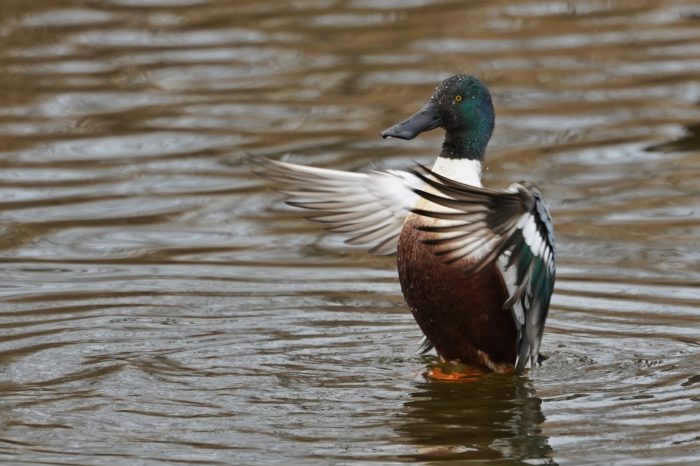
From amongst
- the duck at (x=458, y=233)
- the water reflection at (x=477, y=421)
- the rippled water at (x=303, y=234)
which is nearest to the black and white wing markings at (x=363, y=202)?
the duck at (x=458, y=233)

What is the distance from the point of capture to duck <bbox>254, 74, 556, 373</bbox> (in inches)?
238

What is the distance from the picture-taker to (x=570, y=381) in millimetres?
6586

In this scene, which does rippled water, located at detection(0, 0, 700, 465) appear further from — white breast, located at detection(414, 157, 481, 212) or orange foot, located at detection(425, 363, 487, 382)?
white breast, located at detection(414, 157, 481, 212)

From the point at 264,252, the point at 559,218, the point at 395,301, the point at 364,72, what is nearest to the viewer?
the point at 395,301

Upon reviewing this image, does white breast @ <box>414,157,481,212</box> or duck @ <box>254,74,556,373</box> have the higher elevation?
white breast @ <box>414,157,481,212</box>

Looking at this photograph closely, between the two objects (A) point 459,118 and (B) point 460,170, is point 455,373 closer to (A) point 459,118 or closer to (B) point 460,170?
(B) point 460,170

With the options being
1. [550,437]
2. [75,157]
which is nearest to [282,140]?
[75,157]

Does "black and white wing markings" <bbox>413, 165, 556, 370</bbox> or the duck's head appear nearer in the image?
"black and white wing markings" <bbox>413, 165, 556, 370</bbox>

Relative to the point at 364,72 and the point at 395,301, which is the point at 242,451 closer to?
the point at 395,301

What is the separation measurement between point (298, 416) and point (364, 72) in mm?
6642

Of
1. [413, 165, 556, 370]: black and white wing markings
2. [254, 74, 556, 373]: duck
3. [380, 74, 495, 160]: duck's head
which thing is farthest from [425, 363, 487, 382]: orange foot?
[380, 74, 495, 160]: duck's head

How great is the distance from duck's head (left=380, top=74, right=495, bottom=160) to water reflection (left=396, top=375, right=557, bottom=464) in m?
1.00

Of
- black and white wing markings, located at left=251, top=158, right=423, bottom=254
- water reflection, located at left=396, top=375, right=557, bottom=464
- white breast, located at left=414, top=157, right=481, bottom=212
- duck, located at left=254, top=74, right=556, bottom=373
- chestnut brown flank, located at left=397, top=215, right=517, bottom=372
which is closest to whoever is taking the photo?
water reflection, located at left=396, top=375, right=557, bottom=464

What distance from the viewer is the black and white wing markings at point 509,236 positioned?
19.4 feet
